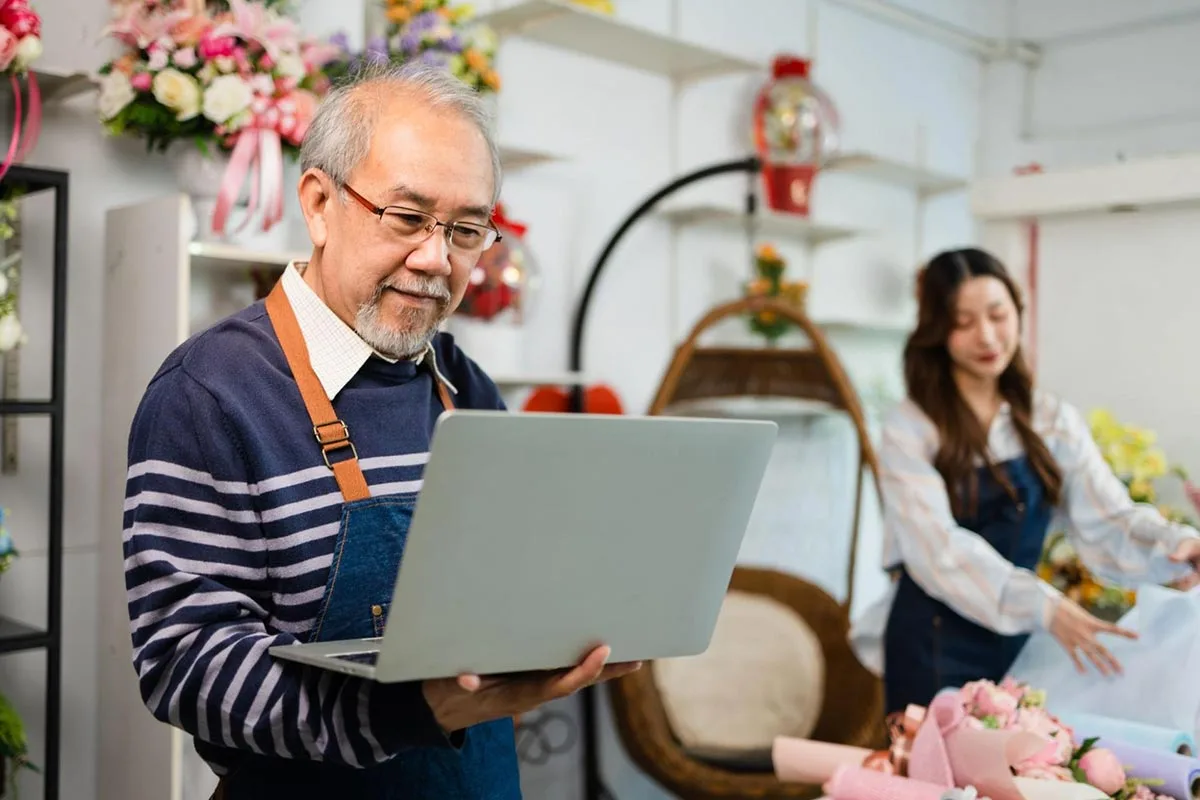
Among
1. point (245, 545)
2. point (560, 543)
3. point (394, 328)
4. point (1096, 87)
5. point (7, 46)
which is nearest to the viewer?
point (560, 543)

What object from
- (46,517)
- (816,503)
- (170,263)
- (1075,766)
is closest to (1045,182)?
(816,503)

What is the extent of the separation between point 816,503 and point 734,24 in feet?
4.94

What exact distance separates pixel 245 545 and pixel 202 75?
1.21 metres

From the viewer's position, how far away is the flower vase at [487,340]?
9.07 ft

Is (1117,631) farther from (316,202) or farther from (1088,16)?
(1088,16)

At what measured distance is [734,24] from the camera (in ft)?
12.7

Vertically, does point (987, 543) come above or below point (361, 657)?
below

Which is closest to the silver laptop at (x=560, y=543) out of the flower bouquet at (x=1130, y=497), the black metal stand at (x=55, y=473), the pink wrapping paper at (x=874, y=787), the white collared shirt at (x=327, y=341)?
the white collared shirt at (x=327, y=341)

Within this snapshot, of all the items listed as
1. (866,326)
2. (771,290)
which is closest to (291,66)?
(771,290)

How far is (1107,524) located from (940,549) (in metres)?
0.39

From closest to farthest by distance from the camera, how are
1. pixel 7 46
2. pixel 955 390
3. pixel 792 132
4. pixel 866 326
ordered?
pixel 7 46, pixel 955 390, pixel 792 132, pixel 866 326

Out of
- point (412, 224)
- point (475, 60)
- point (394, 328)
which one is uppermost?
point (475, 60)

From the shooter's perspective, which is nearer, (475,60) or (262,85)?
(262,85)

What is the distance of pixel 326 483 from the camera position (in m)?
1.32
